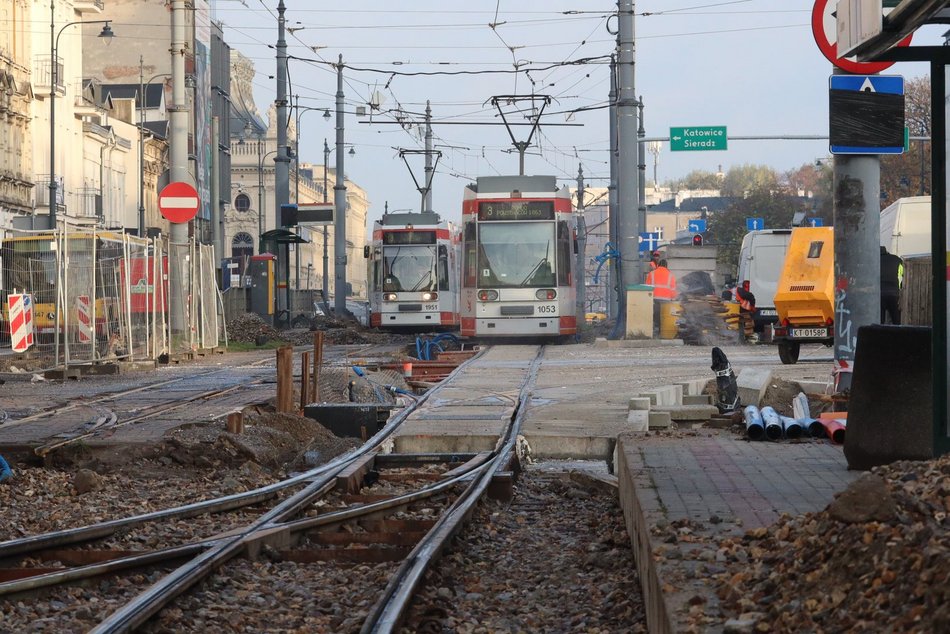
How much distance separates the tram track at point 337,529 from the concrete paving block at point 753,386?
3.79m

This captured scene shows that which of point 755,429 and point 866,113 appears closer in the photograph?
point 866,113

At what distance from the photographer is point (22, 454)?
12.0 m

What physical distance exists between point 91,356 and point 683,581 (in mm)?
19413

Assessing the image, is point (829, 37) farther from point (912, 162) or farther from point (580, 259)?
point (912, 162)

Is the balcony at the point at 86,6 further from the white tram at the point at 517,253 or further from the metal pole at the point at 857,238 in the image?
the metal pole at the point at 857,238

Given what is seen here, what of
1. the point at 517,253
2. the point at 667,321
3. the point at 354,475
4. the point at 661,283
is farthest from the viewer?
the point at 661,283

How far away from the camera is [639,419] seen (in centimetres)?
1287

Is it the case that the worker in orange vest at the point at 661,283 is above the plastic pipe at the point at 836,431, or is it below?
above

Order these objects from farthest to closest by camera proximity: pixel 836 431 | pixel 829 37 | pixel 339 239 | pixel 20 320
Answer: pixel 339 239
pixel 20 320
pixel 836 431
pixel 829 37

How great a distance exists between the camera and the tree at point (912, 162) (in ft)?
177

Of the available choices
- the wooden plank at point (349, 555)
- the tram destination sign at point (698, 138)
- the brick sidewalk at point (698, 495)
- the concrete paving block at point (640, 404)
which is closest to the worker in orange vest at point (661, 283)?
the tram destination sign at point (698, 138)

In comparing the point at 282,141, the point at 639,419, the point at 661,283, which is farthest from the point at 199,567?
the point at 282,141

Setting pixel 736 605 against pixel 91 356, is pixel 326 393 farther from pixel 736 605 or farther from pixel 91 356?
pixel 736 605

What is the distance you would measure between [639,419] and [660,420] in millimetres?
387
